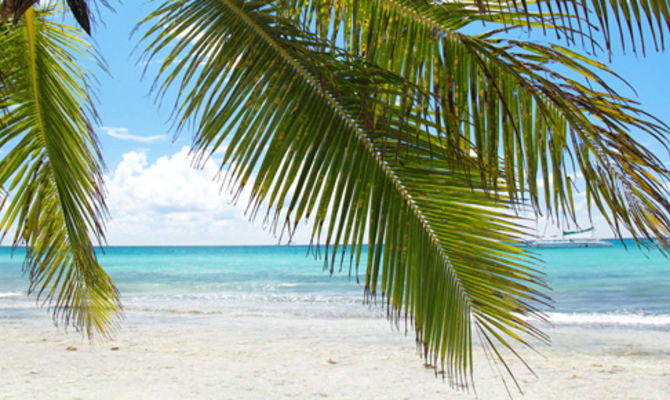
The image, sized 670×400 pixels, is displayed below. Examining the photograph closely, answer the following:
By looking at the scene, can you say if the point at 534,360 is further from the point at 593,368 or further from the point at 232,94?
the point at 232,94

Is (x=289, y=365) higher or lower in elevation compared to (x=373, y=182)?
lower

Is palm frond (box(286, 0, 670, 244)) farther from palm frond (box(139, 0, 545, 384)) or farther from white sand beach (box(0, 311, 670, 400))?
white sand beach (box(0, 311, 670, 400))

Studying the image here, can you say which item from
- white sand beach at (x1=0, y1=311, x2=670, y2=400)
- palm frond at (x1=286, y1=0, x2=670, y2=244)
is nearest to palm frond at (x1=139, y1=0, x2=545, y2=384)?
palm frond at (x1=286, y1=0, x2=670, y2=244)

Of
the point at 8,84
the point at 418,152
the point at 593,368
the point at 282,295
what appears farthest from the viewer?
the point at 282,295

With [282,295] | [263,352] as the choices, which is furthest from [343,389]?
[282,295]

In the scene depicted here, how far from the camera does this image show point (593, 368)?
6984 millimetres

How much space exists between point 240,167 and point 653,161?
144cm

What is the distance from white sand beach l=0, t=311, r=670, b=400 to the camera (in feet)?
18.5

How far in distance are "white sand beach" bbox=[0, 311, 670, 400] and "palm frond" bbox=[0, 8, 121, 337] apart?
7.61ft

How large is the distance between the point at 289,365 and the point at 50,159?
15.5 feet

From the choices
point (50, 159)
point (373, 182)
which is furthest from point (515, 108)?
point (50, 159)

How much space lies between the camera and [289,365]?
702 cm

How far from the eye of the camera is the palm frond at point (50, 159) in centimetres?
319

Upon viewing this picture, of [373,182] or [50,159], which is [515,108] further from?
[50,159]
